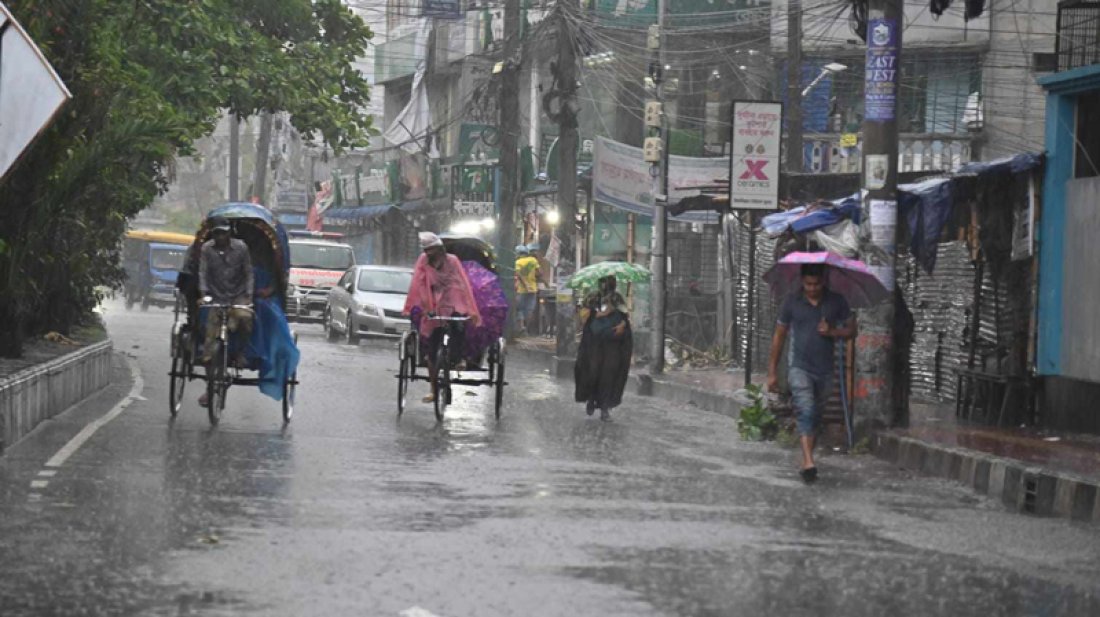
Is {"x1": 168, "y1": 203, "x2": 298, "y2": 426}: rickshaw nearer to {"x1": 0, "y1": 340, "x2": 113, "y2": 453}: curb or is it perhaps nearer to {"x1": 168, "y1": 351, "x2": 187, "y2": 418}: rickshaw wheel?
{"x1": 168, "y1": 351, "x2": 187, "y2": 418}: rickshaw wheel

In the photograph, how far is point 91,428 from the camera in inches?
584

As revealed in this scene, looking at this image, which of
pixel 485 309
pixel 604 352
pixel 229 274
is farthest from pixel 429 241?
pixel 604 352

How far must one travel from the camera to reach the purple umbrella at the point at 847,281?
14.5 metres

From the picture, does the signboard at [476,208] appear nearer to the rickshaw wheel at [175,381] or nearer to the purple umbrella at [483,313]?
the purple umbrella at [483,313]

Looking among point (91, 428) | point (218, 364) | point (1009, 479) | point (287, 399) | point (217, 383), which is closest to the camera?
point (1009, 479)

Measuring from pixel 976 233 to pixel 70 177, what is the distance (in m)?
9.45

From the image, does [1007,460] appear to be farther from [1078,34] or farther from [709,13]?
[709,13]

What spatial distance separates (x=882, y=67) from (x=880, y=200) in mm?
1238

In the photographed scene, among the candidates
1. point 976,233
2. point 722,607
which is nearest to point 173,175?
point 976,233

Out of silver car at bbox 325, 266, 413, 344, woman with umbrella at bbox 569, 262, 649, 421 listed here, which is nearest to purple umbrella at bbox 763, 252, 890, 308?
woman with umbrella at bbox 569, 262, 649, 421

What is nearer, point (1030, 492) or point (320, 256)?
point (1030, 492)

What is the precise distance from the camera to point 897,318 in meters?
17.3

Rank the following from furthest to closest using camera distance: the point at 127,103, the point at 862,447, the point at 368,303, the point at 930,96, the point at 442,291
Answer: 1. the point at 930,96
2. the point at 368,303
3. the point at 127,103
4. the point at 442,291
5. the point at 862,447

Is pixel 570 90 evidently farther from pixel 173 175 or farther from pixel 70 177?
pixel 70 177
